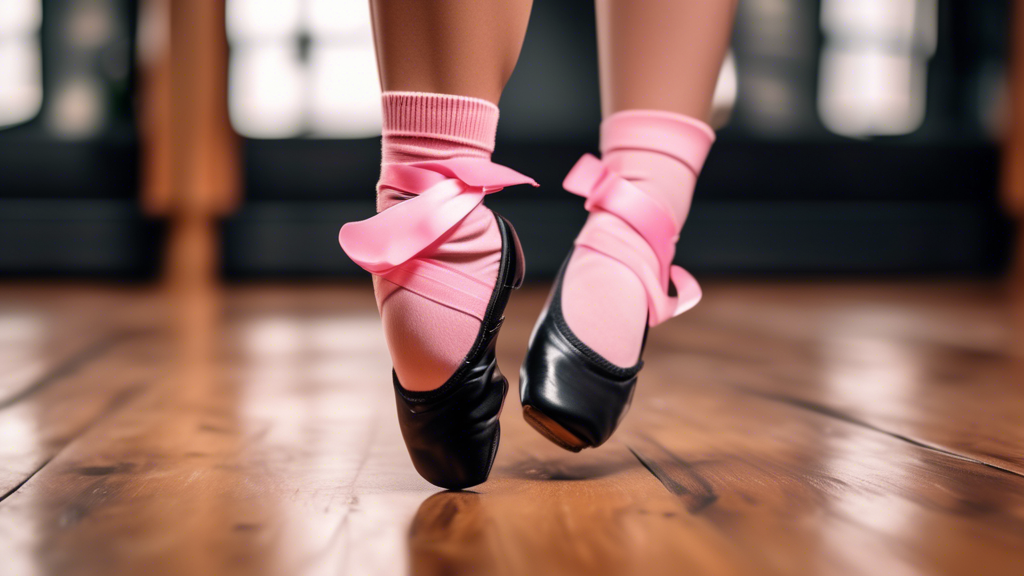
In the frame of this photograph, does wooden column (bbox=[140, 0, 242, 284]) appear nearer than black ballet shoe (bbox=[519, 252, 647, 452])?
No

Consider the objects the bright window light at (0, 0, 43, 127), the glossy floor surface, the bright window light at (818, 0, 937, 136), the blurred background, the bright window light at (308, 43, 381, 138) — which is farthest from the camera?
the bright window light at (818, 0, 937, 136)

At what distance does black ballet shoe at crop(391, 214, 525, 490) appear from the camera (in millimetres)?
347

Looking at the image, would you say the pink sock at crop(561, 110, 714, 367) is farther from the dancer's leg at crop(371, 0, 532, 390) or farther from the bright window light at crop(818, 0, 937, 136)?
the bright window light at crop(818, 0, 937, 136)

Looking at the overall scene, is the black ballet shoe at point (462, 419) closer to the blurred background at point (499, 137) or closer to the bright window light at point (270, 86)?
the blurred background at point (499, 137)

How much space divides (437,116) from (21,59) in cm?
270

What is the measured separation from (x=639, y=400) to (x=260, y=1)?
2390 mm

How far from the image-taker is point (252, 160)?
7.60ft

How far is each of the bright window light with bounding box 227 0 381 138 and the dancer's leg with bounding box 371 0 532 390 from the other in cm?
224

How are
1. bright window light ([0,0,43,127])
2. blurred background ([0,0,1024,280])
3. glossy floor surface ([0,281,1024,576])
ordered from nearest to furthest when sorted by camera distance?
glossy floor surface ([0,281,1024,576]) → blurred background ([0,0,1024,280]) → bright window light ([0,0,43,127])

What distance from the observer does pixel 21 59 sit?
2.53 meters

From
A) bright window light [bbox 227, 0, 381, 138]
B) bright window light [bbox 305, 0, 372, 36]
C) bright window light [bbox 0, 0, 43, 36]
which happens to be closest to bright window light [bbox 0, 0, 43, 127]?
bright window light [bbox 0, 0, 43, 36]

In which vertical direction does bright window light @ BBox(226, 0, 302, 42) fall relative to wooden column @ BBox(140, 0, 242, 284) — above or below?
above

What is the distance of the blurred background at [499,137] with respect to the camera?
217 cm

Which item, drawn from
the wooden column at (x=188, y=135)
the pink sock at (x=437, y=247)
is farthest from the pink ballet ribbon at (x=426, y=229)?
the wooden column at (x=188, y=135)
